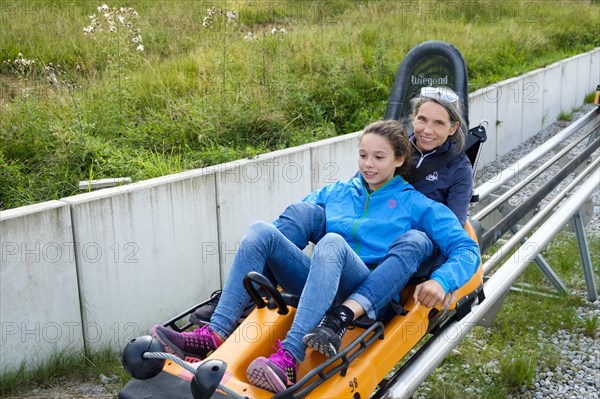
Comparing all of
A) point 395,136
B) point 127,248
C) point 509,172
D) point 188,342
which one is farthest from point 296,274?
point 509,172

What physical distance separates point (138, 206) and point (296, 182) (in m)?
1.47

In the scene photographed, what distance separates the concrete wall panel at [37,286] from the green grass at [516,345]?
1958 mm

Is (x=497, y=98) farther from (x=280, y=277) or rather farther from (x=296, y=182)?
(x=280, y=277)

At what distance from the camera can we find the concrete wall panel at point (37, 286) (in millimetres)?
3471

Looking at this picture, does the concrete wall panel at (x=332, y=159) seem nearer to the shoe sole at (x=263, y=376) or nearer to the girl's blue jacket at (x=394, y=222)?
the girl's blue jacket at (x=394, y=222)

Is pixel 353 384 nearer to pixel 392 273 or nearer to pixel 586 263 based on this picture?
pixel 392 273

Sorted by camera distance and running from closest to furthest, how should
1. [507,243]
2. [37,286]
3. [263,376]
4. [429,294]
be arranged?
1. [263,376]
2. [429,294]
3. [37,286]
4. [507,243]

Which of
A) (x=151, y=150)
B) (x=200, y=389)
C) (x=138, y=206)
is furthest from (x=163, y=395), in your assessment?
(x=151, y=150)

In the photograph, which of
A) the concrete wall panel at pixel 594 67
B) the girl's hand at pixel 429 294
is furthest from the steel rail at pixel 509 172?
the concrete wall panel at pixel 594 67

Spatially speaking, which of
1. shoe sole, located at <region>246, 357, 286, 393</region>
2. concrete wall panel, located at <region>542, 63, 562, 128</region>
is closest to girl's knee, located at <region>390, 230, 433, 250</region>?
shoe sole, located at <region>246, 357, 286, 393</region>

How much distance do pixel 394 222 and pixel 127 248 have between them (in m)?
1.67

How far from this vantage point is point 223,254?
4602 millimetres

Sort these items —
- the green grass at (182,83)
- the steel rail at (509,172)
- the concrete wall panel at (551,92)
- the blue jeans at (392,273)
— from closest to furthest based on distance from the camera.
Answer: the blue jeans at (392,273) → the green grass at (182,83) → the steel rail at (509,172) → the concrete wall panel at (551,92)

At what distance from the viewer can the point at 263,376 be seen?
2.43m
